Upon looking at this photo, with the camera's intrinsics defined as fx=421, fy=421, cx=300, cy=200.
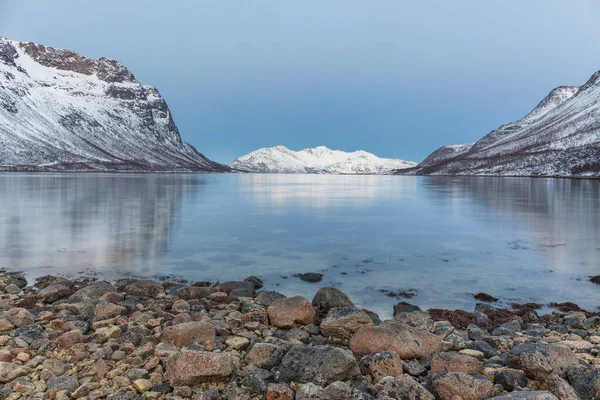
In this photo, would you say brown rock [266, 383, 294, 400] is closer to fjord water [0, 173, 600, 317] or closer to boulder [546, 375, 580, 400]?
boulder [546, 375, 580, 400]

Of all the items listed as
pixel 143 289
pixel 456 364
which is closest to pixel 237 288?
pixel 143 289

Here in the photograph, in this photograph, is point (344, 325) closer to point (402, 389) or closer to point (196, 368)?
point (402, 389)

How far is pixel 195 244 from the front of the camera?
26.7 m

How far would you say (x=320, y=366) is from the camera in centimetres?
911

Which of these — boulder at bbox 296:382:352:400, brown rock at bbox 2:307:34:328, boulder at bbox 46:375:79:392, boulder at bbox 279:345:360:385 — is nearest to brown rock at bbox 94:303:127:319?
brown rock at bbox 2:307:34:328

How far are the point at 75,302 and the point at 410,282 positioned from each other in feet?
43.4

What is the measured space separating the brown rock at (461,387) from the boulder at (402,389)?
28 centimetres

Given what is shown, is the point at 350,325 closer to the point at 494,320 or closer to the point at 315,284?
the point at 494,320

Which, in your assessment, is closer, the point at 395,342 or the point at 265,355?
the point at 265,355

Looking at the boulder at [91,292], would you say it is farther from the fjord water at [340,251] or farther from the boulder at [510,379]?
the boulder at [510,379]

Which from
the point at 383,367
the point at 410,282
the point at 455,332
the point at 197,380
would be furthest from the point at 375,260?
the point at 197,380

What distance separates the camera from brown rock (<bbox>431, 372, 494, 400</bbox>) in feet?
26.3

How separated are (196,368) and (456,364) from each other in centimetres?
558

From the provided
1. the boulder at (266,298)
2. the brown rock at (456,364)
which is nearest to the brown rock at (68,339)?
the boulder at (266,298)
